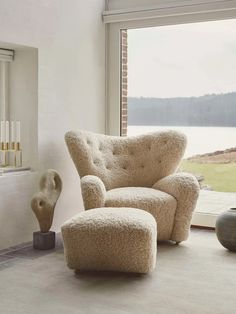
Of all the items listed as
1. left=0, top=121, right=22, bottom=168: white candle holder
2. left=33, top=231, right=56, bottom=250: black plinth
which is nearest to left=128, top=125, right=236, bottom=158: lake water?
left=0, top=121, right=22, bottom=168: white candle holder

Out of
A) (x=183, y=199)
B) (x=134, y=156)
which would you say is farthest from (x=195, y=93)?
(x=183, y=199)

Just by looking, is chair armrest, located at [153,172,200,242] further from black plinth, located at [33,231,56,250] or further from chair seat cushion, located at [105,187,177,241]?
black plinth, located at [33,231,56,250]

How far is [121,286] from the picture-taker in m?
3.01

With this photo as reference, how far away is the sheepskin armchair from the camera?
387cm

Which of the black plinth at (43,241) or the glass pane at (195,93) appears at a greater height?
the glass pane at (195,93)

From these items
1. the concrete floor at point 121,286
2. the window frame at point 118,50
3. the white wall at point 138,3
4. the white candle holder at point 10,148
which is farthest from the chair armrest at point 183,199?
the white wall at point 138,3

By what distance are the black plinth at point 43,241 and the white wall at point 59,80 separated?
8.1 inches

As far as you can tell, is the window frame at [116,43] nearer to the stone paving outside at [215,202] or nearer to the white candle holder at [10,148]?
the stone paving outside at [215,202]

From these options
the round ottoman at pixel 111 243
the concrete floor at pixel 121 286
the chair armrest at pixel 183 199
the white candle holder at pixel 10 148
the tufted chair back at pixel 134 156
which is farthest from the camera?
the tufted chair back at pixel 134 156

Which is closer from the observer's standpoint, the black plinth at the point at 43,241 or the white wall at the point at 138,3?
the black plinth at the point at 43,241

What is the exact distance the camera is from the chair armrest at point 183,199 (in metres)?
3.99

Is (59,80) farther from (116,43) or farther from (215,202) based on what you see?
(215,202)

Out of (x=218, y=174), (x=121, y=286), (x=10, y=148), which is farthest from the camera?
(x=218, y=174)

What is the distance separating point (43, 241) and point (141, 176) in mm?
1077
